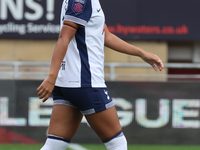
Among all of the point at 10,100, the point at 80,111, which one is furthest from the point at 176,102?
the point at 80,111

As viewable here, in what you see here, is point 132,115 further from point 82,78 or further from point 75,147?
point 82,78

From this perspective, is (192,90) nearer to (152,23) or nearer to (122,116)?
(122,116)

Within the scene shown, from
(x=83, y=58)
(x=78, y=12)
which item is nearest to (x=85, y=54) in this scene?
(x=83, y=58)

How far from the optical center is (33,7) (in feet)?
36.4

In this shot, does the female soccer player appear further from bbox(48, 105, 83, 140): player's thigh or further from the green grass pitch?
the green grass pitch

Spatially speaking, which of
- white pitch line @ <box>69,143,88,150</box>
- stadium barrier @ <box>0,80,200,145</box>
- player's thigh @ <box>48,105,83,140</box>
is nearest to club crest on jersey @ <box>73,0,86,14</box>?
player's thigh @ <box>48,105,83,140</box>

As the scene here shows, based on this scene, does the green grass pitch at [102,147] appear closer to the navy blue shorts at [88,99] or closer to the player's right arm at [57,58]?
the navy blue shorts at [88,99]

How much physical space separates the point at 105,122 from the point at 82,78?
37cm

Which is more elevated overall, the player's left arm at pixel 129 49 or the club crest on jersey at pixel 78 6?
the club crest on jersey at pixel 78 6

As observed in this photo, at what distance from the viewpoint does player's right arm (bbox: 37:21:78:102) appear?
8.32 feet

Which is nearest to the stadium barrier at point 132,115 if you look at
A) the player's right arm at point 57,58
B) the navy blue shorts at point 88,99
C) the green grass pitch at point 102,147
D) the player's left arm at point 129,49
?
the green grass pitch at point 102,147

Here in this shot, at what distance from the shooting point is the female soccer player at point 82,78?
261 cm

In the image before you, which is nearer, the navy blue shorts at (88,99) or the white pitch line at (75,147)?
the navy blue shorts at (88,99)

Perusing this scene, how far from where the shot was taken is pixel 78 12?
2598 mm
